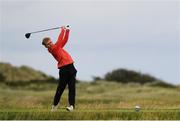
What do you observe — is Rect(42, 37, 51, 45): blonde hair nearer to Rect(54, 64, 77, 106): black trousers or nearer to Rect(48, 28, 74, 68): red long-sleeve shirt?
Rect(48, 28, 74, 68): red long-sleeve shirt

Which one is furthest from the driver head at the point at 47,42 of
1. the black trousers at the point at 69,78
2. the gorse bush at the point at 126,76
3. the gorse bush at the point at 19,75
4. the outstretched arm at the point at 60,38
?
the gorse bush at the point at 126,76

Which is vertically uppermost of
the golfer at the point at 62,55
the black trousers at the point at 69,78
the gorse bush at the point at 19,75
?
the gorse bush at the point at 19,75

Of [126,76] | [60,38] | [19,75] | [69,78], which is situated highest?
[126,76]

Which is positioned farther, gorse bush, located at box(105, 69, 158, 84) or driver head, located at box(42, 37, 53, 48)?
gorse bush, located at box(105, 69, 158, 84)

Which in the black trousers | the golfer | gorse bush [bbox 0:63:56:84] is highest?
gorse bush [bbox 0:63:56:84]

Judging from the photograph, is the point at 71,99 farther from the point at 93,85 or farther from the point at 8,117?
the point at 93,85

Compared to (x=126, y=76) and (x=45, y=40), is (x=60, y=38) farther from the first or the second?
(x=126, y=76)

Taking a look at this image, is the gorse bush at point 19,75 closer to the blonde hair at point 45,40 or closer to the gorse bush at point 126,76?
the gorse bush at point 126,76

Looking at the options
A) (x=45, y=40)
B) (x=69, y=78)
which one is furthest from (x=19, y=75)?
(x=45, y=40)

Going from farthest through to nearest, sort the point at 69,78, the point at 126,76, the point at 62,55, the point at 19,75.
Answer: the point at 126,76 < the point at 19,75 < the point at 69,78 < the point at 62,55

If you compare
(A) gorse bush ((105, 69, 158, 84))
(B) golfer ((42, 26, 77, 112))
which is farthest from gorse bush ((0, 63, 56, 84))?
(B) golfer ((42, 26, 77, 112))

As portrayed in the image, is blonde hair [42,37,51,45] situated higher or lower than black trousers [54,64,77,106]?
higher

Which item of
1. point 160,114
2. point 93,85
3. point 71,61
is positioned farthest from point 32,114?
point 93,85

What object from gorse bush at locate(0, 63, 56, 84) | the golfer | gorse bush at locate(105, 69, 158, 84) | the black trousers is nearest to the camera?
the golfer
